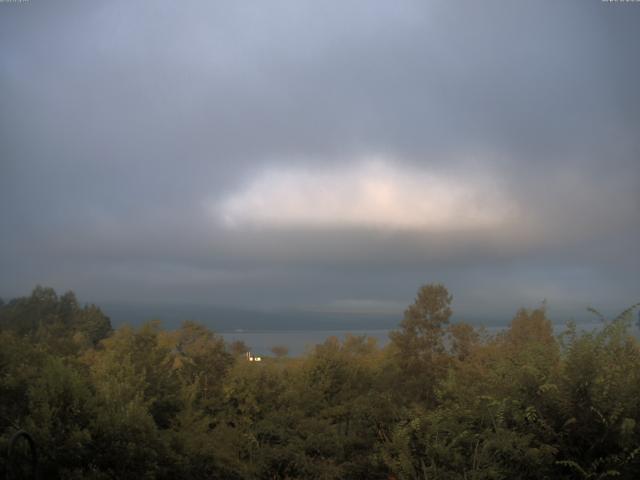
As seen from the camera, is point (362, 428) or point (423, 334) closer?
point (362, 428)

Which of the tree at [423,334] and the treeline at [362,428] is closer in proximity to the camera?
the treeline at [362,428]

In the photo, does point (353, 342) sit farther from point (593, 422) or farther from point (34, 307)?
point (34, 307)

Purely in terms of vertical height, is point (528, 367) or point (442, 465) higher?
point (528, 367)

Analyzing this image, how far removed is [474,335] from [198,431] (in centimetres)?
1400

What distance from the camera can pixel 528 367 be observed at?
7652mm

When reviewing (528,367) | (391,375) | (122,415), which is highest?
(528,367)

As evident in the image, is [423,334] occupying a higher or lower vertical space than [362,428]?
higher

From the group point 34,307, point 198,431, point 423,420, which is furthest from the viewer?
point 34,307

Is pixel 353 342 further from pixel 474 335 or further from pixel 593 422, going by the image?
pixel 593 422

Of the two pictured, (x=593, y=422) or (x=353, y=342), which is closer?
(x=593, y=422)

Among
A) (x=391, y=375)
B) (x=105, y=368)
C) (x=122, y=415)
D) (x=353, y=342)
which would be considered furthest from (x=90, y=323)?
(x=122, y=415)

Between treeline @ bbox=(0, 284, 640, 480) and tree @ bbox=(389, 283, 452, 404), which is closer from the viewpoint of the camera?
treeline @ bbox=(0, 284, 640, 480)

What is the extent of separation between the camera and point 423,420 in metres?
8.91

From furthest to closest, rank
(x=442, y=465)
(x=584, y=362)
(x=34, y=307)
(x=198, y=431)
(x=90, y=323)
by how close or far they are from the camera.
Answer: (x=90, y=323)
(x=34, y=307)
(x=198, y=431)
(x=442, y=465)
(x=584, y=362)
